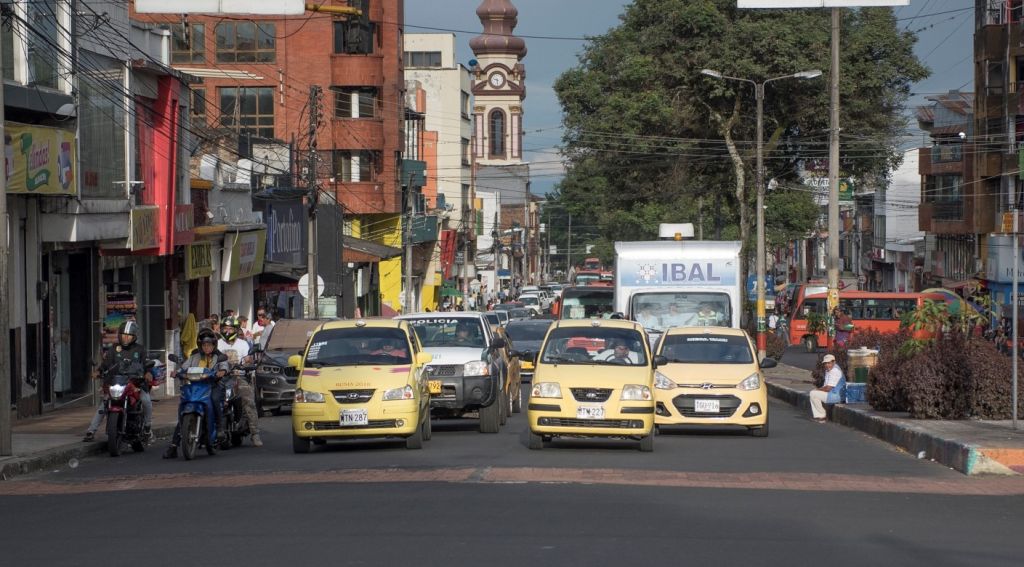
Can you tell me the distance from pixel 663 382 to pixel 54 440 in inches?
342

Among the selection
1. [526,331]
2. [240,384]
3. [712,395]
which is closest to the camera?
[240,384]

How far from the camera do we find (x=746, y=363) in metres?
20.4

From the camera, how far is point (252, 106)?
60156mm

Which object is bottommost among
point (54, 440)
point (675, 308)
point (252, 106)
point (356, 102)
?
point (54, 440)

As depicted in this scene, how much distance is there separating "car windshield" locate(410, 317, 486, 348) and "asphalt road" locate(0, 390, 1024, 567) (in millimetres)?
3126

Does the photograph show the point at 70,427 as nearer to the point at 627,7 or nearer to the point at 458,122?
the point at 627,7

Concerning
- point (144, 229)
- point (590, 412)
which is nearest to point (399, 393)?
point (590, 412)

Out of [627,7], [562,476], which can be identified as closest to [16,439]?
[562,476]

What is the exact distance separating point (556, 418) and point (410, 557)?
767cm

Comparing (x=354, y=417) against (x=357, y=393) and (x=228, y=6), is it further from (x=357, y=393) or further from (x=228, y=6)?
(x=228, y=6)

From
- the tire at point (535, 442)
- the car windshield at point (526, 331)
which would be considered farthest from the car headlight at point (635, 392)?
the car windshield at point (526, 331)

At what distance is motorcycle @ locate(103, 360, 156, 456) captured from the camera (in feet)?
59.2

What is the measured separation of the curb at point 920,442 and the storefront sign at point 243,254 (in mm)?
18121

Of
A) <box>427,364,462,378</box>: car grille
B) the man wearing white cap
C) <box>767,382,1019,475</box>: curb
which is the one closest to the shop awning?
the man wearing white cap
